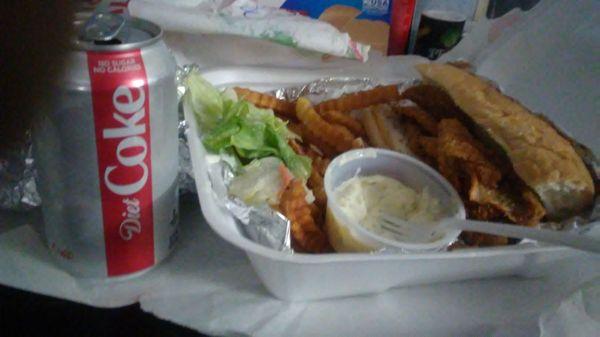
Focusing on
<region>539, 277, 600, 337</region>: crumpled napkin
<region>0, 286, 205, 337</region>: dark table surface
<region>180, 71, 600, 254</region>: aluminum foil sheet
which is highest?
<region>180, 71, 600, 254</region>: aluminum foil sheet

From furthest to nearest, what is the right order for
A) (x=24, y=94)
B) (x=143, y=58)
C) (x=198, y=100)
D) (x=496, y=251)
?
(x=198, y=100)
(x=496, y=251)
(x=143, y=58)
(x=24, y=94)

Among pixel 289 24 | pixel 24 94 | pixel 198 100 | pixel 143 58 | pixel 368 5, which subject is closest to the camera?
pixel 24 94

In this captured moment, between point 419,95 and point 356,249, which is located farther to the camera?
point 419,95

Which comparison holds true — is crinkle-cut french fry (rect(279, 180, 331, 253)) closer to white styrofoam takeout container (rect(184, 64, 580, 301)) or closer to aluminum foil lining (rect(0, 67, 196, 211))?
white styrofoam takeout container (rect(184, 64, 580, 301))

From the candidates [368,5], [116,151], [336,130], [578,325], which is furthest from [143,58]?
[368,5]

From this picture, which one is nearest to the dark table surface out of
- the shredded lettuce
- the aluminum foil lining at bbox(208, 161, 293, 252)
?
the aluminum foil lining at bbox(208, 161, 293, 252)

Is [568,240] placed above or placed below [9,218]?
above

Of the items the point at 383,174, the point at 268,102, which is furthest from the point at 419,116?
the point at 268,102

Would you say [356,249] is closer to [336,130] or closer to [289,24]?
[336,130]
